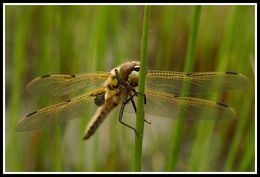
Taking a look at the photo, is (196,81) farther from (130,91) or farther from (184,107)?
(130,91)

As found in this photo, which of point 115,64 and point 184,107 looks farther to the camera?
point 115,64

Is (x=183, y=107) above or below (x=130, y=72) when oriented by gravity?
below

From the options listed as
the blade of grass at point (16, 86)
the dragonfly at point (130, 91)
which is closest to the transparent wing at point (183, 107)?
the dragonfly at point (130, 91)

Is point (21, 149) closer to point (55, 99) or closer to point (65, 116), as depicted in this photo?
point (55, 99)

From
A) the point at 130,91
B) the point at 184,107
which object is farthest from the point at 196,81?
the point at 130,91

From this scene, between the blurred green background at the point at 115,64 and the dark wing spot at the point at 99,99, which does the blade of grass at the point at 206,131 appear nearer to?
the blurred green background at the point at 115,64

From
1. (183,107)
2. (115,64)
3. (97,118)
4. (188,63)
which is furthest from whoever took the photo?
(115,64)

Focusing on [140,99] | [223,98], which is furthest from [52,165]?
[140,99]
